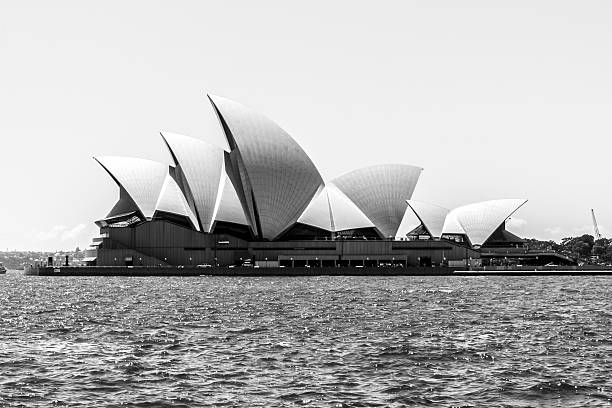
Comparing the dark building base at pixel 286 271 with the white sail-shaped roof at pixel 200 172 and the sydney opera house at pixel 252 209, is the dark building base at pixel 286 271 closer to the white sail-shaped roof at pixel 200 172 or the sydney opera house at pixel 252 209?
the sydney opera house at pixel 252 209

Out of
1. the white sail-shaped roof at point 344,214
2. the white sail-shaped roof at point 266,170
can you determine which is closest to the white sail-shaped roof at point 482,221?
the white sail-shaped roof at point 344,214

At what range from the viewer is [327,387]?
23.4 meters

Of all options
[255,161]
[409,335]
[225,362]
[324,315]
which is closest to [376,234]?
[255,161]

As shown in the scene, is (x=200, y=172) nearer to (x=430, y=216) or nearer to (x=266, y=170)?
(x=266, y=170)

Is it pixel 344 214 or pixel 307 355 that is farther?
pixel 344 214

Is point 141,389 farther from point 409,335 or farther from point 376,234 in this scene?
point 376,234

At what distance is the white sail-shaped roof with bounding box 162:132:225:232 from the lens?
10694 centimetres

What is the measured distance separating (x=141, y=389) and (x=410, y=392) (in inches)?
274

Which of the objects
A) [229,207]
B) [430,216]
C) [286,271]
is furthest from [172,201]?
[430,216]

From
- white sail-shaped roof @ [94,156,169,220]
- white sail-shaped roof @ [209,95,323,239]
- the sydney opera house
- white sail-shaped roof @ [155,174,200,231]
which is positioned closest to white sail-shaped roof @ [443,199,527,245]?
the sydney opera house

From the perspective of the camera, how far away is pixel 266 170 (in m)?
108

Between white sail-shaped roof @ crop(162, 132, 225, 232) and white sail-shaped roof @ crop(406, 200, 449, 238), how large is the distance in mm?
28624

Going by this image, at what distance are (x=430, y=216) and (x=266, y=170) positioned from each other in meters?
28.5

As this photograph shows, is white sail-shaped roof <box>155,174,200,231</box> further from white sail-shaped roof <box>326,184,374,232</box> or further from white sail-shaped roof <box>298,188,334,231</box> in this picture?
white sail-shaped roof <box>326,184,374,232</box>
